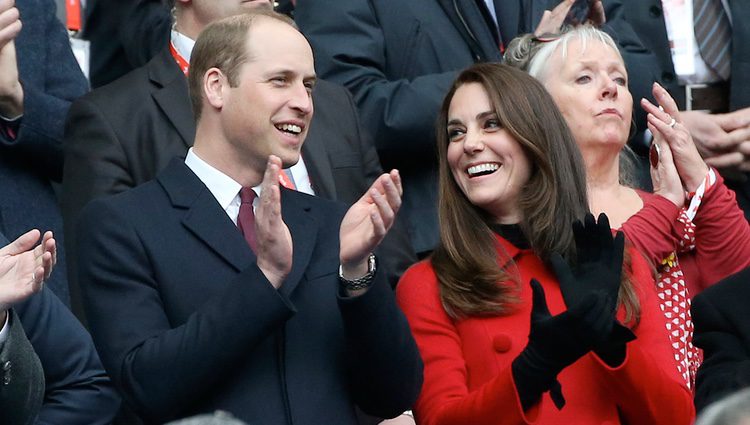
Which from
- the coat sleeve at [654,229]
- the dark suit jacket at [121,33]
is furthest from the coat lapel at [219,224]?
the dark suit jacket at [121,33]

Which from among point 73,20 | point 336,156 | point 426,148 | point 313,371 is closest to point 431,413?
point 313,371

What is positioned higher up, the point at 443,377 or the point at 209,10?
the point at 209,10

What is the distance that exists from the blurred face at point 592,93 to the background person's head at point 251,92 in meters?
1.26

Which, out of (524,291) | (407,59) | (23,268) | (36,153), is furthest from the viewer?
(407,59)

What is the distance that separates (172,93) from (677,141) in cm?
178

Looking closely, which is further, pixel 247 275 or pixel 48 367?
pixel 48 367

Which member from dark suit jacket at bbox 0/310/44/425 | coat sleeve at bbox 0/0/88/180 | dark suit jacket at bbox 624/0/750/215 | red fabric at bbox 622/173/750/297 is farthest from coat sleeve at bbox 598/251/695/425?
coat sleeve at bbox 0/0/88/180

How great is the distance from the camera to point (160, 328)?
172 inches

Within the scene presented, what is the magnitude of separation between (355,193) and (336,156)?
0.14 m

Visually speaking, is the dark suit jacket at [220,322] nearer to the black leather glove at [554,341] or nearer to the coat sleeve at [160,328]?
the coat sleeve at [160,328]

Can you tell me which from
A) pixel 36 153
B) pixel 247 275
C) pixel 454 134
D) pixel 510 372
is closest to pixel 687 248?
pixel 454 134

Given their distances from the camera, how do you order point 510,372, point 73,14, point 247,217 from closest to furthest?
point 510,372 → point 247,217 → point 73,14

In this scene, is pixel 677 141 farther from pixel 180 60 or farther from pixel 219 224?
pixel 219 224

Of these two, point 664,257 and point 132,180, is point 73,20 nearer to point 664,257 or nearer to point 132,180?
point 132,180
